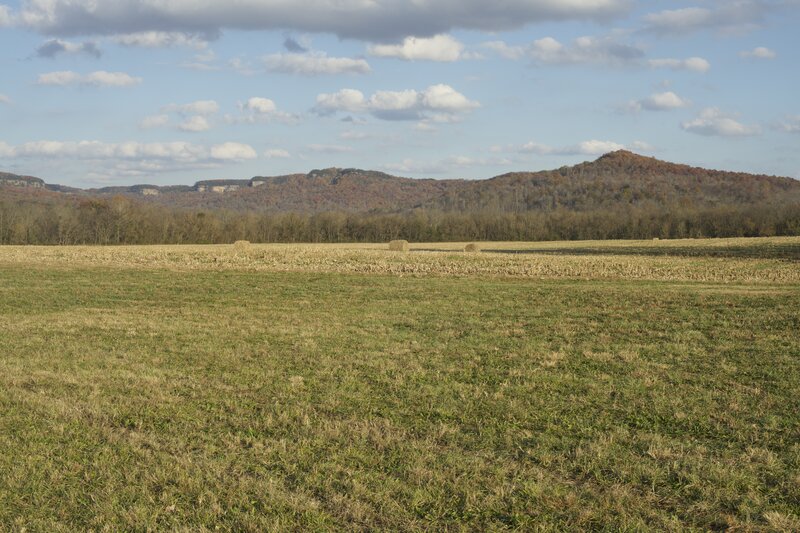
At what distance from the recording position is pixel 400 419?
826 centimetres

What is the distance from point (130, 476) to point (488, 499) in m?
3.31

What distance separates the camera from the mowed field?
5.63 meters

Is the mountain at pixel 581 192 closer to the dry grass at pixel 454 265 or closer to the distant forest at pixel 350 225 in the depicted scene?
the distant forest at pixel 350 225

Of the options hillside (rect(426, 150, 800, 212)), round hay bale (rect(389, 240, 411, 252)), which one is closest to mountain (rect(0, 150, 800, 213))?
hillside (rect(426, 150, 800, 212))

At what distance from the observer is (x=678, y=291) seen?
25672 mm

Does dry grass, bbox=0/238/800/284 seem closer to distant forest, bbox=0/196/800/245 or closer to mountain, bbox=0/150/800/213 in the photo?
distant forest, bbox=0/196/800/245

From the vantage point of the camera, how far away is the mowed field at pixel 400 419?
5.63 metres

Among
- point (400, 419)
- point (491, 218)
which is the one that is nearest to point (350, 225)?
point (491, 218)

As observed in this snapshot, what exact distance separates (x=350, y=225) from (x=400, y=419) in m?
105

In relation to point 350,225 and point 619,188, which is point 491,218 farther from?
point 619,188

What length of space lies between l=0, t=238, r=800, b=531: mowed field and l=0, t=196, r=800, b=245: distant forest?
81005mm

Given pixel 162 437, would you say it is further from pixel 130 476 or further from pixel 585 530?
pixel 585 530

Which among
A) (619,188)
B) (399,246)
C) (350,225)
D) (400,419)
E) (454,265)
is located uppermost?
(619,188)

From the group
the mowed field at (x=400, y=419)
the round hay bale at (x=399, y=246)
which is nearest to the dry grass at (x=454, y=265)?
the round hay bale at (x=399, y=246)
